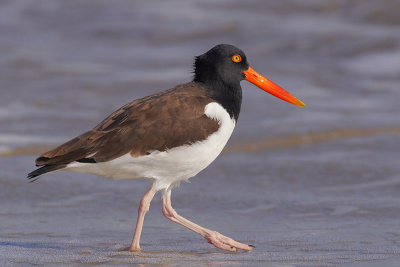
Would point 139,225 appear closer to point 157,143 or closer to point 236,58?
point 157,143

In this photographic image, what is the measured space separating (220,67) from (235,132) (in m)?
3.48

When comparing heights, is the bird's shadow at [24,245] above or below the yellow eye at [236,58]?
below

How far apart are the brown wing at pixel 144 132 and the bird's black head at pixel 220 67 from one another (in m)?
0.33

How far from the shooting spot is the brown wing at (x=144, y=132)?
5.07 m

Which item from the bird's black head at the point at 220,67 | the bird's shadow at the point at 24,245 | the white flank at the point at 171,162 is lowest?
the bird's shadow at the point at 24,245

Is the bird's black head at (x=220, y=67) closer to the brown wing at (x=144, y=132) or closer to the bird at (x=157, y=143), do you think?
the bird at (x=157, y=143)

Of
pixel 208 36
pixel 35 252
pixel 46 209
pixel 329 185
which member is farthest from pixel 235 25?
pixel 35 252

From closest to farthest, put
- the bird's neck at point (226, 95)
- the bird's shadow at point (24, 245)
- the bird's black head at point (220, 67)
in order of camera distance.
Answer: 1. the bird's shadow at point (24, 245)
2. the bird's neck at point (226, 95)
3. the bird's black head at point (220, 67)

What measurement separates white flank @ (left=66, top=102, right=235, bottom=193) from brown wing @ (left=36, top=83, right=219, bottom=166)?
4 cm

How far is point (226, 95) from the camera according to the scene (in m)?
5.46

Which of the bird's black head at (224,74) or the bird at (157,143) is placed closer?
the bird at (157,143)

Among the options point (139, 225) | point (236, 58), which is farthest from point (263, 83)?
point (139, 225)

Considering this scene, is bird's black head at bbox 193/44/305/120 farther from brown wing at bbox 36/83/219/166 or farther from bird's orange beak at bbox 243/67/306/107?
brown wing at bbox 36/83/219/166

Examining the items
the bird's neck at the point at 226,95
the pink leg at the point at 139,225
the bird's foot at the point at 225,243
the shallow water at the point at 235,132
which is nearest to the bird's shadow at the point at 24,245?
the shallow water at the point at 235,132
